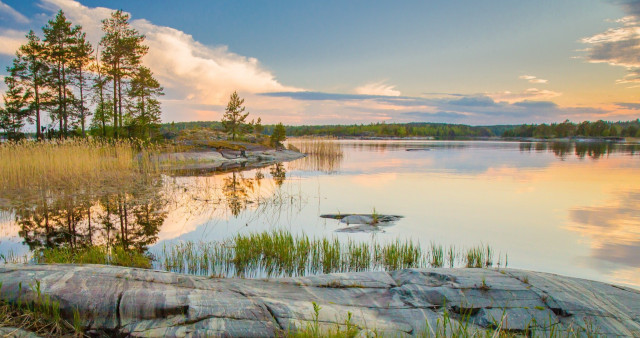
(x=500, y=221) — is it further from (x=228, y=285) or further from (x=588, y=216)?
(x=228, y=285)

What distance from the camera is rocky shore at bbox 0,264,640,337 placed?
3070 millimetres

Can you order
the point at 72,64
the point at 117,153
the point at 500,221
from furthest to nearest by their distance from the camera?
the point at 72,64, the point at 117,153, the point at 500,221

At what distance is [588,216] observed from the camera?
945 cm

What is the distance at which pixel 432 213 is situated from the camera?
980 centimetres

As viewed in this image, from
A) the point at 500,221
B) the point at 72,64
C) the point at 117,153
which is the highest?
the point at 72,64

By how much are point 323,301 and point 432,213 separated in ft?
22.8

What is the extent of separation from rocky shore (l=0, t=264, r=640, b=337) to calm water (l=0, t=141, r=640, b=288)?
2.44m

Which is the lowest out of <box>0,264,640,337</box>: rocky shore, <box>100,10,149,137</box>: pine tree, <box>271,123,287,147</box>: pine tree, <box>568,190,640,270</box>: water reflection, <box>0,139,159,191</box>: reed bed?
<box>568,190,640,270</box>: water reflection

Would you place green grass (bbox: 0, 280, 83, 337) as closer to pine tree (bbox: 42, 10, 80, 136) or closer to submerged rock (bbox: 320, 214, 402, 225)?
submerged rock (bbox: 320, 214, 402, 225)

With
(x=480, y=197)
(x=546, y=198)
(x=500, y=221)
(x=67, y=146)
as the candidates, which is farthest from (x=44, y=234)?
(x=546, y=198)

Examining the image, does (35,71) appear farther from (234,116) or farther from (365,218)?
(365,218)

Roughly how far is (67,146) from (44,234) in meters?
8.10

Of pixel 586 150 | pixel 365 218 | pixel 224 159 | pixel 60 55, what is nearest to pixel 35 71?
pixel 60 55

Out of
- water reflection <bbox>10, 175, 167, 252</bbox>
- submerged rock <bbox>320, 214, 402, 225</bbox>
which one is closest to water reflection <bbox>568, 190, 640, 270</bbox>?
submerged rock <bbox>320, 214, 402, 225</bbox>
